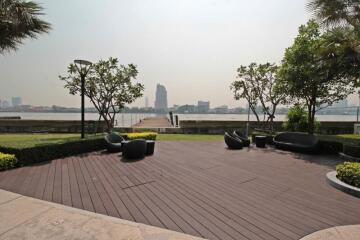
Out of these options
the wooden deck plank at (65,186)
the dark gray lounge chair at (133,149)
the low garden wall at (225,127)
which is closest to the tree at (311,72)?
the low garden wall at (225,127)

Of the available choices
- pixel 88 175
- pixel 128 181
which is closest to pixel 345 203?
pixel 128 181

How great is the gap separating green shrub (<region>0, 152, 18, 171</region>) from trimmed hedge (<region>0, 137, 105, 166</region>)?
0.15 m

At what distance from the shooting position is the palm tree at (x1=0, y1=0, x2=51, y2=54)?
703 cm

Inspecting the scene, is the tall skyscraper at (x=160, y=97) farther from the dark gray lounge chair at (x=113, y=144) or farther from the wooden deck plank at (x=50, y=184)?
the wooden deck plank at (x=50, y=184)

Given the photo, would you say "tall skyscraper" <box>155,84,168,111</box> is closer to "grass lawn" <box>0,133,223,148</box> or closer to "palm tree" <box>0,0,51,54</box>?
"grass lawn" <box>0,133,223,148</box>

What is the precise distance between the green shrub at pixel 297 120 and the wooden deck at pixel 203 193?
748cm

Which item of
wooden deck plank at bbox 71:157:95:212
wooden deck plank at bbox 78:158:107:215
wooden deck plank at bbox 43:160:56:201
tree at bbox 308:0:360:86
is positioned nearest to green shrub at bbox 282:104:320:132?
tree at bbox 308:0:360:86

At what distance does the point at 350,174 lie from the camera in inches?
189

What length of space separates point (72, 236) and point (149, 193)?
1.76 metres

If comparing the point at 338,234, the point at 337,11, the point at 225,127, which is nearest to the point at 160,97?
the point at 225,127

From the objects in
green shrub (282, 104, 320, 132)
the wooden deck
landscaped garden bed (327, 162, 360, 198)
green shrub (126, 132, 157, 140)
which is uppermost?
green shrub (282, 104, 320, 132)

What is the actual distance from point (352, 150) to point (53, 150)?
964cm

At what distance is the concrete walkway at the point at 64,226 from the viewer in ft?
9.15

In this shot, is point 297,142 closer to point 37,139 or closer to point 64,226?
Answer: point 64,226
